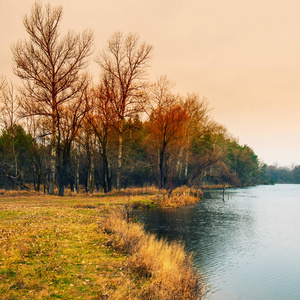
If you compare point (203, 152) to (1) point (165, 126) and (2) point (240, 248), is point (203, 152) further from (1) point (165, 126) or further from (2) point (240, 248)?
(2) point (240, 248)

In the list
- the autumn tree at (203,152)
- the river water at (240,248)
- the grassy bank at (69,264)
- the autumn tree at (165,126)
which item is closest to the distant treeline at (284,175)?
the autumn tree at (203,152)

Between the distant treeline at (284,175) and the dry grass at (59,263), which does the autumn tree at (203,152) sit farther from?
the distant treeline at (284,175)

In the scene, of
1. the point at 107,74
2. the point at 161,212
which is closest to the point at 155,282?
the point at 161,212

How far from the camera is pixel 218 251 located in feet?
50.1

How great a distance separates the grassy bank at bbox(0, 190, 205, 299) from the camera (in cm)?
777

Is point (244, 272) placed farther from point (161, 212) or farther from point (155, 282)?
point (161, 212)

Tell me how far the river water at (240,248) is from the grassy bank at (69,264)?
192 cm

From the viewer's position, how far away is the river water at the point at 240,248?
10.9 metres

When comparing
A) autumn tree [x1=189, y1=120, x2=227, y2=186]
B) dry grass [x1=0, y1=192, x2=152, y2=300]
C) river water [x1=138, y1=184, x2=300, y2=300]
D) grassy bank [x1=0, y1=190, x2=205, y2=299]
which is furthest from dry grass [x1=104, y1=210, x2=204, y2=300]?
autumn tree [x1=189, y1=120, x2=227, y2=186]

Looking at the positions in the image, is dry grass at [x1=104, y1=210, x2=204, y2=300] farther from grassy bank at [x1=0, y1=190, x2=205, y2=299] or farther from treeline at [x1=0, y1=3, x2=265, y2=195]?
treeline at [x1=0, y1=3, x2=265, y2=195]

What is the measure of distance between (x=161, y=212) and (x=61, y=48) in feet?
60.2

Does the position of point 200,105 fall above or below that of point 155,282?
above

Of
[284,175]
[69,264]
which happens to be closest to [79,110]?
[69,264]

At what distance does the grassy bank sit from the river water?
192 centimetres
